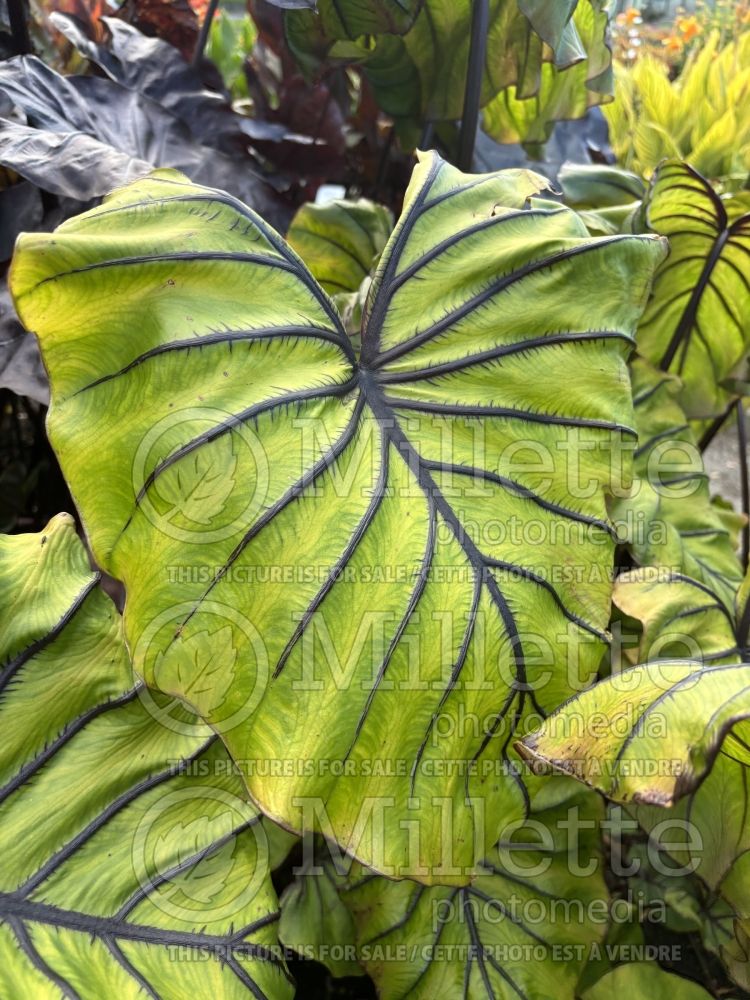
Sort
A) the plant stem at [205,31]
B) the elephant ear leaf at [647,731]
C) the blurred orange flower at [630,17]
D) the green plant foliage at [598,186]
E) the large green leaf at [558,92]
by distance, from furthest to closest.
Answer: the blurred orange flower at [630,17] → the plant stem at [205,31] → the green plant foliage at [598,186] → the large green leaf at [558,92] → the elephant ear leaf at [647,731]

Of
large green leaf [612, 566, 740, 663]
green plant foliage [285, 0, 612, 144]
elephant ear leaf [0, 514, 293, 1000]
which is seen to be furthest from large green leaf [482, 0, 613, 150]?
elephant ear leaf [0, 514, 293, 1000]

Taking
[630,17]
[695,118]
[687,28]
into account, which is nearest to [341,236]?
[695,118]

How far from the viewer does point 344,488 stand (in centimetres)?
68

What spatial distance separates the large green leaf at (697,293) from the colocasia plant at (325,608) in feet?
1.61

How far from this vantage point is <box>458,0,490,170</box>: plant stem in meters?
1.05

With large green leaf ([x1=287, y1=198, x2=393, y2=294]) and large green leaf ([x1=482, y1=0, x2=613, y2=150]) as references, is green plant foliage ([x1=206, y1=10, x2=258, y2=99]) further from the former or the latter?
large green leaf ([x1=287, y1=198, x2=393, y2=294])

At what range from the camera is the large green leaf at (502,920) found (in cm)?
87

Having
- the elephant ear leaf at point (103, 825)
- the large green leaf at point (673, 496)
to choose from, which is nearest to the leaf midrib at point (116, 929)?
the elephant ear leaf at point (103, 825)

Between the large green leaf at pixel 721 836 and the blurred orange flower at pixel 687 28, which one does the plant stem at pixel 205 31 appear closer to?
the large green leaf at pixel 721 836

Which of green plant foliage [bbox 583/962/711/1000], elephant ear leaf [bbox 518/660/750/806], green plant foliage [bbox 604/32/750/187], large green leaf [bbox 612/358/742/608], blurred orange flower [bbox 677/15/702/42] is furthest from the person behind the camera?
blurred orange flower [bbox 677/15/702/42]

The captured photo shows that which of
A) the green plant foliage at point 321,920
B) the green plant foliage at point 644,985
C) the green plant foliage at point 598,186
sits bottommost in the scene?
the green plant foliage at point 321,920

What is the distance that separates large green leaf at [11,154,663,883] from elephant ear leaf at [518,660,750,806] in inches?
3.7

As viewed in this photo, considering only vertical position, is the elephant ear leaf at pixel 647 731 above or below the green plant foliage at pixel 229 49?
below

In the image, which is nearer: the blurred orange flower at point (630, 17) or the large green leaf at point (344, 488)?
the large green leaf at point (344, 488)
